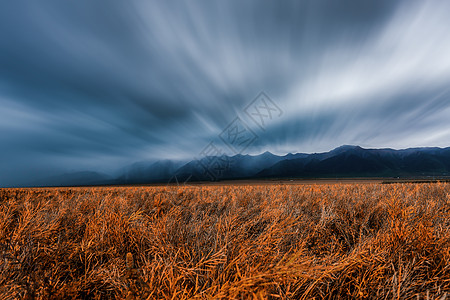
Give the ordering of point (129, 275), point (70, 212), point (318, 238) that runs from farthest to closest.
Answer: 1. point (70, 212)
2. point (318, 238)
3. point (129, 275)

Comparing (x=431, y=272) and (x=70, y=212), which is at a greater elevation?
(x=70, y=212)

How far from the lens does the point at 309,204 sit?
10.9ft

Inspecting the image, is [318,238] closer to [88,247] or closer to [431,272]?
[431,272]

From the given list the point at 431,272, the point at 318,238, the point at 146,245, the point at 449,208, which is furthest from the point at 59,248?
the point at 449,208

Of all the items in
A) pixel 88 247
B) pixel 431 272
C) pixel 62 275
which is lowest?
pixel 431 272

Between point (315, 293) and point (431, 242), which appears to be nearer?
point (315, 293)

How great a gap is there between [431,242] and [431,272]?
239 mm

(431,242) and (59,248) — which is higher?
(59,248)

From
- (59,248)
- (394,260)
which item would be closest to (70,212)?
(59,248)

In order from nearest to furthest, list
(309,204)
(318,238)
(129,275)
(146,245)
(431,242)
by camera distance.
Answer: (129,275) < (431,242) < (146,245) < (318,238) < (309,204)

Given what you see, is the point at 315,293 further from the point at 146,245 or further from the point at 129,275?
the point at 146,245

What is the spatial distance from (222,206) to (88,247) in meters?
2.27

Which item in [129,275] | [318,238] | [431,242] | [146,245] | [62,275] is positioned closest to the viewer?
[129,275]

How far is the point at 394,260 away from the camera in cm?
134
